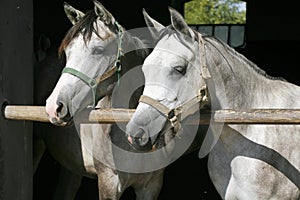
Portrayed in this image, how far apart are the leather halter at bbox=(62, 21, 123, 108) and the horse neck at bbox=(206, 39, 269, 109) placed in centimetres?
59

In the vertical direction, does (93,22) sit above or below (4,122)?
above

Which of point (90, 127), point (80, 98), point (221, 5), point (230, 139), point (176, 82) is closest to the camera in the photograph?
point (176, 82)

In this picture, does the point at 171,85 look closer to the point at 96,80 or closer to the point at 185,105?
the point at 185,105

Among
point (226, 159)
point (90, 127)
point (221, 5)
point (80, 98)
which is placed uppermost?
point (80, 98)

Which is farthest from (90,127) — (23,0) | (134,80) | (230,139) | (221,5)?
(221,5)

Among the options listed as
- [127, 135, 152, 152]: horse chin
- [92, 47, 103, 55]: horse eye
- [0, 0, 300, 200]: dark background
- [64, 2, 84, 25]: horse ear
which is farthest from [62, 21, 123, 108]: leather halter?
[127, 135, 152, 152]: horse chin

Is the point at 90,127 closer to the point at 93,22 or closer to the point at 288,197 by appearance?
the point at 93,22

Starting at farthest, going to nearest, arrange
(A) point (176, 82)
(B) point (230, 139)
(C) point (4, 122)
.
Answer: (C) point (4, 122), (B) point (230, 139), (A) point (176, 82)

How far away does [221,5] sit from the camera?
22297 mm

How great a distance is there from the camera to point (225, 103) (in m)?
2.53

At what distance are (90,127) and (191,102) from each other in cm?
102

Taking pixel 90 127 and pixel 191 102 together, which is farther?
pixel 90 127

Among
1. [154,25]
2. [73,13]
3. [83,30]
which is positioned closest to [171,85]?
[154,25]

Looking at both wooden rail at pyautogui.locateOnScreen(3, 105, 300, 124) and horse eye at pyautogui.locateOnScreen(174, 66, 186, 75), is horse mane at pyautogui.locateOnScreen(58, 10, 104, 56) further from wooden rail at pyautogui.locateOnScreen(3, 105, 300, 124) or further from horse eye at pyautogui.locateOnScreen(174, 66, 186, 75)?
horse eye at pyautogui.locateOnScreen(174, 66, 186, 75)
